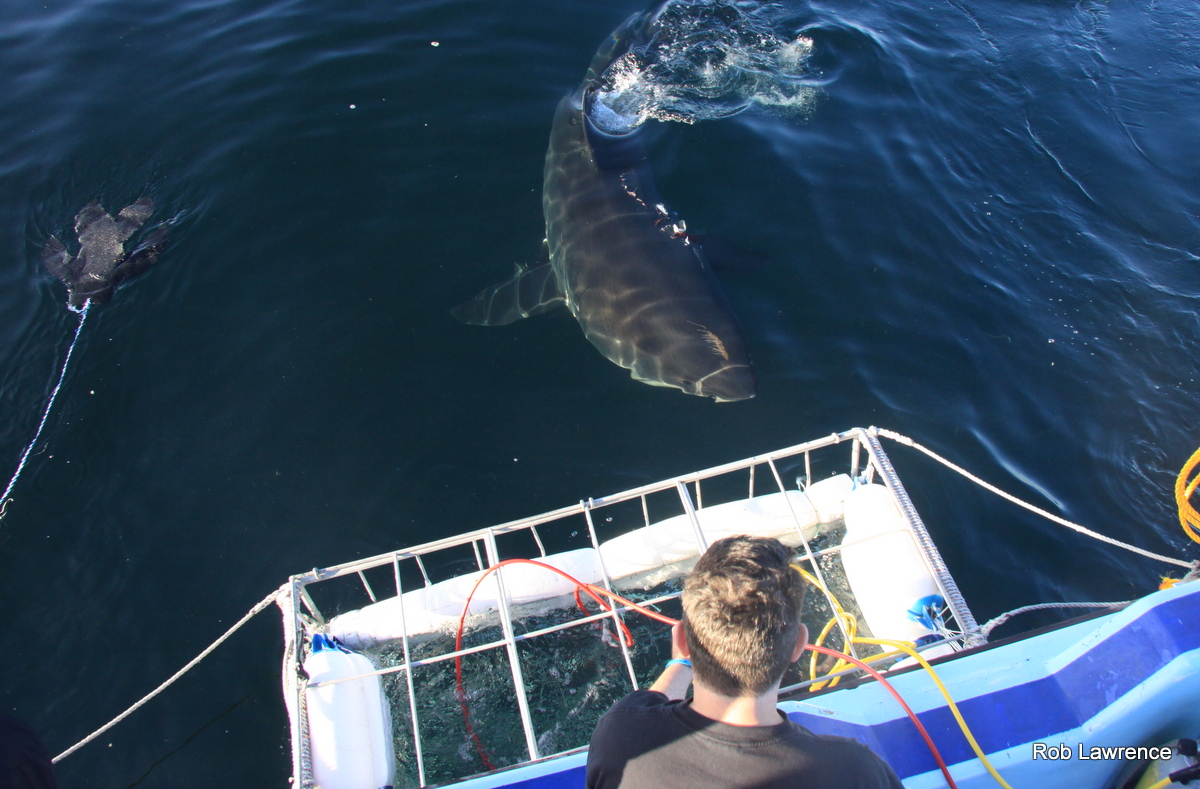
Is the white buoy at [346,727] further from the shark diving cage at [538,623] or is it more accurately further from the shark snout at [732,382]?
the shark snout at [732,382]

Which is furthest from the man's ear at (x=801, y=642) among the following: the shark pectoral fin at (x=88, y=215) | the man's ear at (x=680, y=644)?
the shark pectoral fin at (x=88, y=215)

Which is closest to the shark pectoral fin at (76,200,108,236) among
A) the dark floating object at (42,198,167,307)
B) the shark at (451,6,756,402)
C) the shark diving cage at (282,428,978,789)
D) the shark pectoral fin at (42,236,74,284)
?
the dark floating object at (42,198,167,307)

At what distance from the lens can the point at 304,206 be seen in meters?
8.14

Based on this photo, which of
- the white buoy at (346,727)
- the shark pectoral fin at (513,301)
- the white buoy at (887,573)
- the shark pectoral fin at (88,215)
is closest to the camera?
the white buoy at (346,727)

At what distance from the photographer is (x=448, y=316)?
730 centimetres

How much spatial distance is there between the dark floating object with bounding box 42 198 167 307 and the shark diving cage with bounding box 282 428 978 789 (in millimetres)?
4449

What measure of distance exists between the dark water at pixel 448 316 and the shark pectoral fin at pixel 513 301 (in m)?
0.16

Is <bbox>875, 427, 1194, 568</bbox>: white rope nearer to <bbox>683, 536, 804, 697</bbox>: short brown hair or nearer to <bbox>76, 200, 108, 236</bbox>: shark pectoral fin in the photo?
<bbox>683, 536, 804, 697</bbox>: short brown hair

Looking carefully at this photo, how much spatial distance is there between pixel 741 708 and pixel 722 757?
0.50 ft

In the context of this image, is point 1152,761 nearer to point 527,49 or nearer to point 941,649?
point 941,649

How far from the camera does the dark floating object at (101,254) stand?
727 cm

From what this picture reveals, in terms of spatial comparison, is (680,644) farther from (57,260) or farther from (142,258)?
(57,260)

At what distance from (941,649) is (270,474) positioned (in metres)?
5.65

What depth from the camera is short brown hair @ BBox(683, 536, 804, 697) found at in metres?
2.08
